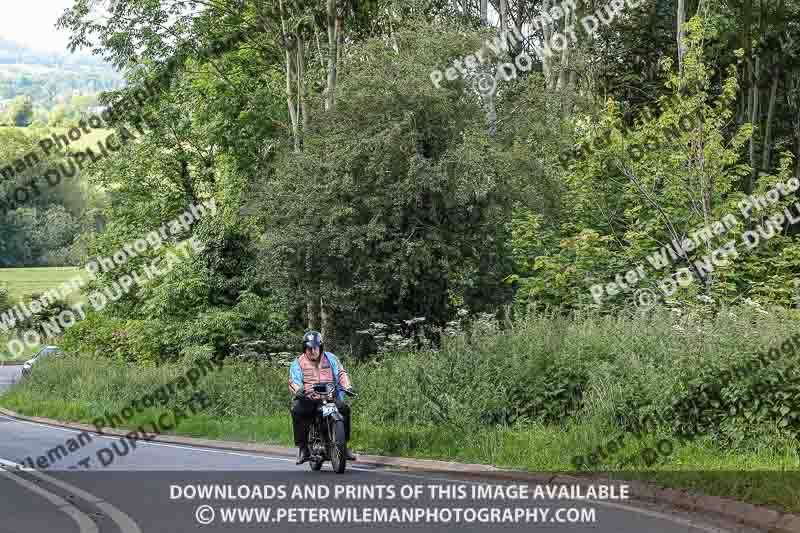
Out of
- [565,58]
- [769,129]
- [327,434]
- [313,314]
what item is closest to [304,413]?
[327,434]

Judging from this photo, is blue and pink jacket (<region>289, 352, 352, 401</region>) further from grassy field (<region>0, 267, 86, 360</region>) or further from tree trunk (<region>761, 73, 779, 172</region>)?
grassy field (<region>0, 267, 86, 360</region>)

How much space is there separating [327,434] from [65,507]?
378 cm

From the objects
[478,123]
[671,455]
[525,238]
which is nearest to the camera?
[671,455]

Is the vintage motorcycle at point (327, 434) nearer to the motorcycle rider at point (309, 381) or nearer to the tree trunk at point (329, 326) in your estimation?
the motorcycle rider at point (309, 381)

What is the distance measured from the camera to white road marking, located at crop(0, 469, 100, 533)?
38.9 ft

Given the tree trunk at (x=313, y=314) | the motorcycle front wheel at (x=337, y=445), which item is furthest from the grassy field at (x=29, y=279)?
the motorcycle front wheel at (x=337, y=445)

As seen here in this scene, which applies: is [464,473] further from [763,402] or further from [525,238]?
[525,238]

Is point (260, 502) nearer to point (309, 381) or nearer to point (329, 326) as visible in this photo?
point (309, 381)

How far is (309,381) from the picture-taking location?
16.1 m

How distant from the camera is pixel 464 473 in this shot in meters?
15.5

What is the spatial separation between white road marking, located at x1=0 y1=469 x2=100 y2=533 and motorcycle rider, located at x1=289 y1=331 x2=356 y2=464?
10.7 ft

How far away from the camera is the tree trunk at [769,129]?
41.0m

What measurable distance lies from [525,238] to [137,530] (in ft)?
68.1

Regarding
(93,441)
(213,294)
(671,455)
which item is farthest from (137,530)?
(213,294)
